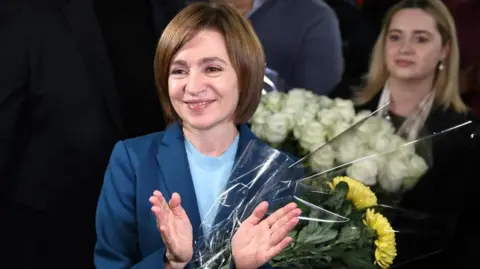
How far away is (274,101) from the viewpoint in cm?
151

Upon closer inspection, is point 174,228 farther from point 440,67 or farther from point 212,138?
point 440,67

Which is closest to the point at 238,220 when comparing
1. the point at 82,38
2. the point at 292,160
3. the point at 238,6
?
the point at 292,160

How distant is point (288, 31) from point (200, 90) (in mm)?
532

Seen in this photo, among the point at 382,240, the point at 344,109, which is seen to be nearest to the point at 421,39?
the point at 344,109

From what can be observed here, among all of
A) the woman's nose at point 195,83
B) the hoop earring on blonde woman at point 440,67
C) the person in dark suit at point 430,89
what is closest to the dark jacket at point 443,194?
the person in dark suit at point 430,89

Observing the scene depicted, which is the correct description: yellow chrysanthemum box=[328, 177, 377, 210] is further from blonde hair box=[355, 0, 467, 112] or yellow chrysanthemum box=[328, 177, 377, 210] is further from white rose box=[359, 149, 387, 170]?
blonde hair box=[355, 0, 467, 112]

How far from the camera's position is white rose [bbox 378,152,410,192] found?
1267 millimetres

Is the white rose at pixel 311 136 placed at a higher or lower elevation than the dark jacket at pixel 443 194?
higher

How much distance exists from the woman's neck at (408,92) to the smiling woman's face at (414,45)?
14mm

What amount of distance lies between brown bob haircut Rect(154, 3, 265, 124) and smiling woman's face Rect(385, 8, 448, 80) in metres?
0.49

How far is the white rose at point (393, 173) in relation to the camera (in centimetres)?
127

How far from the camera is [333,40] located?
66.2 inches

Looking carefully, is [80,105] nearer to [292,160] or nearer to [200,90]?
[200,90]

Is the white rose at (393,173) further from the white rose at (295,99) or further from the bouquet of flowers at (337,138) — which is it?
the white rose at (295,99)
